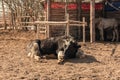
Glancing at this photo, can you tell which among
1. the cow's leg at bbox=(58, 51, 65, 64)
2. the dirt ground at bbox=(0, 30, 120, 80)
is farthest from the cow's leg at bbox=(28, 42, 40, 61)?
the cow's leg at bbox=(58, 51, 65, 64)

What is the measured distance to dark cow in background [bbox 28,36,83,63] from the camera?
10.6m

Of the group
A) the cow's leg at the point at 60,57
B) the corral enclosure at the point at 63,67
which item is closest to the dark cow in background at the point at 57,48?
the cow's leg at the point at 60,57

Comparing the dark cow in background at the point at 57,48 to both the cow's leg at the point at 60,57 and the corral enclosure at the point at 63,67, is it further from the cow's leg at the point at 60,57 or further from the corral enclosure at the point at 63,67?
the corral enclosure at the point at 63,67

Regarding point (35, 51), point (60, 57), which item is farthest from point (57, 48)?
point (35, 51)

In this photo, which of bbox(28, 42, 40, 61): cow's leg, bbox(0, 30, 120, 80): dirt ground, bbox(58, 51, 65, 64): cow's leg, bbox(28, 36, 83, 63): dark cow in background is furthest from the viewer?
bbox(28, 42, 40, 61): cow's leg

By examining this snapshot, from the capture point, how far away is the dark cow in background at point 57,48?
34.8 feet

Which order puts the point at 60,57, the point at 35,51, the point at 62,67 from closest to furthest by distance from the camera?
the point at 62,67 → the point at 60,57 → the point at 35,51

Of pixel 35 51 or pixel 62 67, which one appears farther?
pixel 35 51

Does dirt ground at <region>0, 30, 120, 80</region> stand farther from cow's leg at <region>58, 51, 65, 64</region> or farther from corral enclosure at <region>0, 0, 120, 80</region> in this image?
cow's leg at <region>58, 51, 65, 64</region>

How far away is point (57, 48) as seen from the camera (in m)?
10.9

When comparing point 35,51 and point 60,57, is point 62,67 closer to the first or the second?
point 60,57

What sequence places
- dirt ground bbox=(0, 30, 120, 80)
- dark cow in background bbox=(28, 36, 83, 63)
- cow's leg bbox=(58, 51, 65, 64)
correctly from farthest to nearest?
dark cow in background bbox=(28, 36, 83, 63) < cow's leg bbox=(58, 51, 65, 64) < dirt ground bbox=(0, 30, 120, 80)

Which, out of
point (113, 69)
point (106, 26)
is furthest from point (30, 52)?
point (106, 26)

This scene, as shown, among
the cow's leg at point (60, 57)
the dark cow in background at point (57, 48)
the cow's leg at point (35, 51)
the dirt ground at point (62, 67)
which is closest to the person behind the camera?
the dirt ground at point (62, 67)
